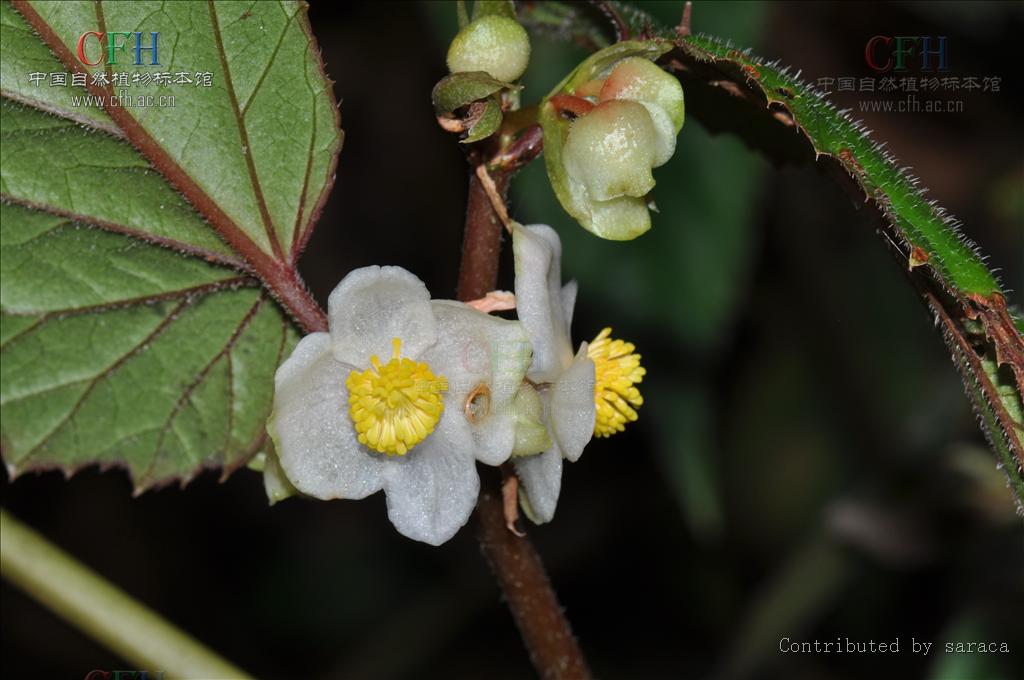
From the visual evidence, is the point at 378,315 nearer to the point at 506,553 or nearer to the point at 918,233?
the point at 506,553

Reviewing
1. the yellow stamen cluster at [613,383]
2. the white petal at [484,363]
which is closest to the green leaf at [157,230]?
the white petal at [484,363]

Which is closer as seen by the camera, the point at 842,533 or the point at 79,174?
the point at 79,174

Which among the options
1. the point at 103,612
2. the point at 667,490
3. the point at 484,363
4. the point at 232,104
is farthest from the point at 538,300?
the point at 667,490

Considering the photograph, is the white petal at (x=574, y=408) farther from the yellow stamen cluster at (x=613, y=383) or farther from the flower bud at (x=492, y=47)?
the flower bud at (x=492, y=47)

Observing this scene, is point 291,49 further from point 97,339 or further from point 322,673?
point 322,673

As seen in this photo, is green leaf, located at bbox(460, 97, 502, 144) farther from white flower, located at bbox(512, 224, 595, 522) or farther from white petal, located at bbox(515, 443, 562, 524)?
white petal, located at bbox(515, 443, 562, 524)

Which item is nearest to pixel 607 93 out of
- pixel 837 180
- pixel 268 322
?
pixel 837 180

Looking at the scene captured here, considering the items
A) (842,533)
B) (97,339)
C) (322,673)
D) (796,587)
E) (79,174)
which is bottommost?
(322,673)
